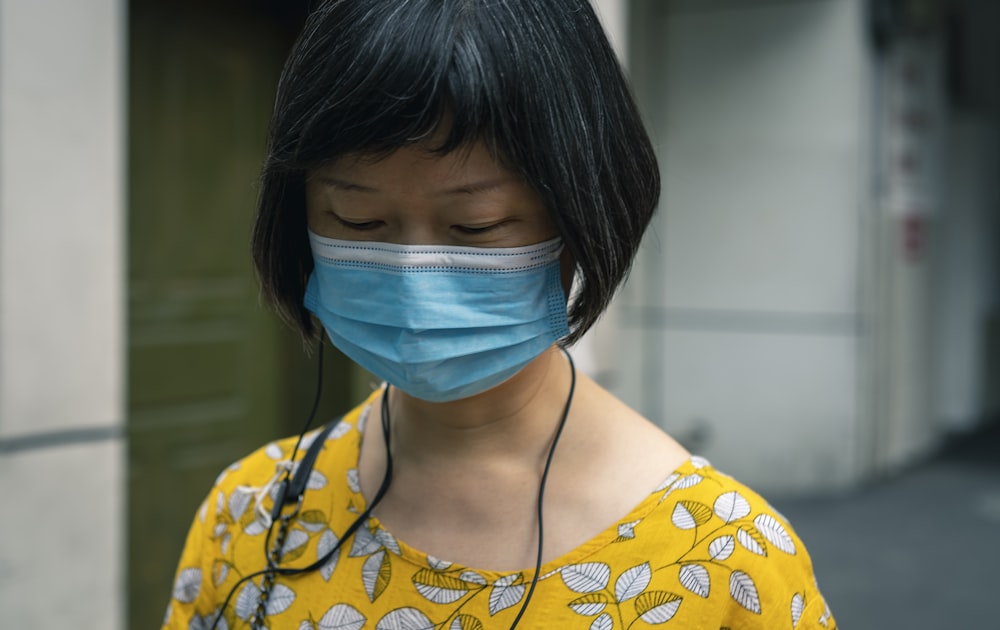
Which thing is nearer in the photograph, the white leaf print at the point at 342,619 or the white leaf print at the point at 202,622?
the white leaf print at the point at 342,619

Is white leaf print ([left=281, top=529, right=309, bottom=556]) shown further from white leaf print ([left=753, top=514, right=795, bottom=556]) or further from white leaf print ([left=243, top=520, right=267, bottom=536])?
white leaf print ([left=753, top=514, right=795, bottom=556])

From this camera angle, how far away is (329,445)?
147cm

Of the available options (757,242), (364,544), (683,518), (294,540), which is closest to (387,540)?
(364,544)

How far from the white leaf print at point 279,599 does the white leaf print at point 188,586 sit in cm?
16

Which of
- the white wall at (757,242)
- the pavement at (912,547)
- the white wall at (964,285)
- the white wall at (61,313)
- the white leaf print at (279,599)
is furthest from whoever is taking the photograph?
the white wall at (964,285)

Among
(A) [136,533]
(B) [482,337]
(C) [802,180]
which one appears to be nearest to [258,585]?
(B) [482,337]

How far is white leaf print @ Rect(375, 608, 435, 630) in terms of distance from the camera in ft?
3.97

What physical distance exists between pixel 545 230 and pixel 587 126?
13 centimetres

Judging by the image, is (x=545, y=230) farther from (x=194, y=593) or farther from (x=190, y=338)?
(x=190, y=338)

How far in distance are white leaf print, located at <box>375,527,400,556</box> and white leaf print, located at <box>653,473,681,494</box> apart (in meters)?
0.31

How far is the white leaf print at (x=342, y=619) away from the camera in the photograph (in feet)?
4.08

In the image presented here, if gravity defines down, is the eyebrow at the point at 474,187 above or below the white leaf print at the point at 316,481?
above

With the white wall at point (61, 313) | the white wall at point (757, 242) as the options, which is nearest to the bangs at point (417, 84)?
the white wall at point (61, 313)

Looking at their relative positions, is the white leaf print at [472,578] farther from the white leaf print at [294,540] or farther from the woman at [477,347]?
the white leaf print at [294,540]
